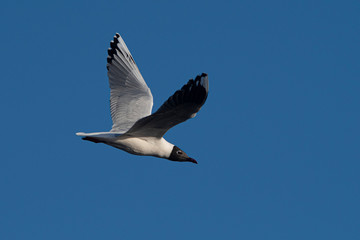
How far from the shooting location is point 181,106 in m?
7.31

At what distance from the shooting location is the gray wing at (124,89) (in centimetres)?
1002

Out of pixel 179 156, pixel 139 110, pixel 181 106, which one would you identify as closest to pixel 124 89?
pixel 139 110

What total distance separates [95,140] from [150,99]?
6.05ft

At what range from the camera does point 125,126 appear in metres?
9.72

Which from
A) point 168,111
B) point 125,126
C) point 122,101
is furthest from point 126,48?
point 168,111

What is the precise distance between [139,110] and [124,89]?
0.69 m

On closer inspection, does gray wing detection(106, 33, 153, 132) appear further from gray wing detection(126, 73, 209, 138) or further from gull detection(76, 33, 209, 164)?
gray wing detection(126, 73, 209, 138)

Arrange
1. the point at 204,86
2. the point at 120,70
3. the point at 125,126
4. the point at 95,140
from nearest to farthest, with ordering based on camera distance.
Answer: the point at 204,86 < the point at 95,140 < the point at 125,126 < the point at 120,70

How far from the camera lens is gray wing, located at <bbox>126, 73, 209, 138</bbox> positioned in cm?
704

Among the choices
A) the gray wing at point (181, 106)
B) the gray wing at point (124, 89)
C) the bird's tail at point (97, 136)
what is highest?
the gray wing at point (124, 89)

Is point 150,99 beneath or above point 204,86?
above

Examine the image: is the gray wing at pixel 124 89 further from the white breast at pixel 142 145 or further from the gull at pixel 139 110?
the white breast at pixel 142 145

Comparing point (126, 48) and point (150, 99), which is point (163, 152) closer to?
point (150, 99)

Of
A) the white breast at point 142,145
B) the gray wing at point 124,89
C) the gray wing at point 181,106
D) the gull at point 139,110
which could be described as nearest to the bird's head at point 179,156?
the gull at point 139,110
